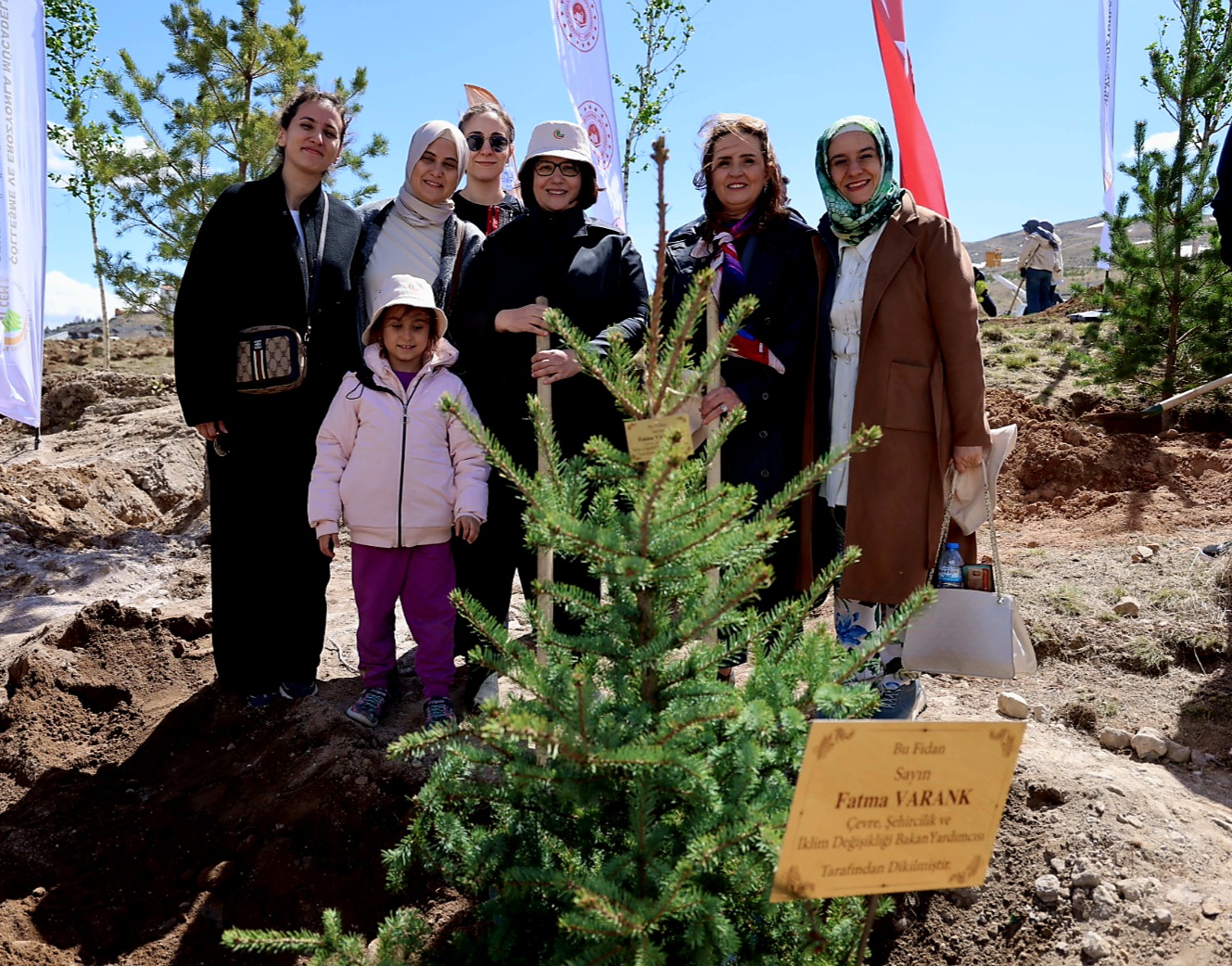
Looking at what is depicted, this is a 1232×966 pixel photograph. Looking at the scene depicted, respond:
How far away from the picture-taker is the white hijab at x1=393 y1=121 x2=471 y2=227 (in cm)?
370

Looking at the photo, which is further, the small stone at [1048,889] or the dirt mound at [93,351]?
the dirt mound at [93,351]

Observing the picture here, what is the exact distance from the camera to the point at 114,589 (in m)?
5.89

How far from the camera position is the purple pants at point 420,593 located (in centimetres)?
366

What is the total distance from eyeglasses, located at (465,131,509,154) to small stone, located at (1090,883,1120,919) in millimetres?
3448

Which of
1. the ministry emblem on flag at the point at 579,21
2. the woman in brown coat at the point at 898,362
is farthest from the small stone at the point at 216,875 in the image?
the ministry emblem on flag at the point at 579,21

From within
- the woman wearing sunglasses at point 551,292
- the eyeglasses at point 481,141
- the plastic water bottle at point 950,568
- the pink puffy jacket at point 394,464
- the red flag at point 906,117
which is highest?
the red flag at point 906,117

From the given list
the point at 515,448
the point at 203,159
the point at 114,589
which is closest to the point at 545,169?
the point at 515,448

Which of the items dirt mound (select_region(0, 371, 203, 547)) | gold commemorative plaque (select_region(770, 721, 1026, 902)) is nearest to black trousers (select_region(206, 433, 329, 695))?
gold commemorative plaque (select_region(770, 721, 1026, 902))

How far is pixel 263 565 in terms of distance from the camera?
386 cm

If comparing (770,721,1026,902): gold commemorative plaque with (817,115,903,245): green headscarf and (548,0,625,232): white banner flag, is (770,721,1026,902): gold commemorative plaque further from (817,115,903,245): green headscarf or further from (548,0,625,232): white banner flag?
(548,0,625,232): white banner flag

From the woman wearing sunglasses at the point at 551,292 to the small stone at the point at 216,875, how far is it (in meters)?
1.20

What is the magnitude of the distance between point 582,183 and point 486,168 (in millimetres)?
677

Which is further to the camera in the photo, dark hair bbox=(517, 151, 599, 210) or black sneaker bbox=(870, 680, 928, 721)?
dark hair bbox=(517, 151, 599, 210)

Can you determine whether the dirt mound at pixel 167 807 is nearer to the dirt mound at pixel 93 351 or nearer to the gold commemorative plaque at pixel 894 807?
the gold commemorative plaque at pixel 894 807
